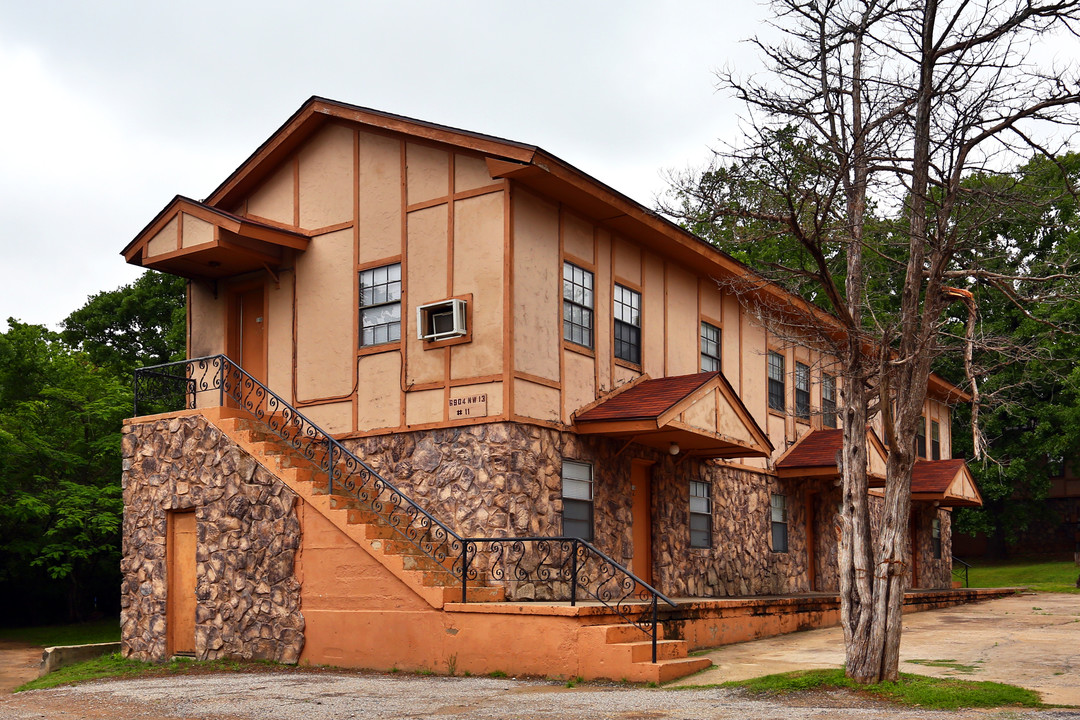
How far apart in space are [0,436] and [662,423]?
1727 centimetres

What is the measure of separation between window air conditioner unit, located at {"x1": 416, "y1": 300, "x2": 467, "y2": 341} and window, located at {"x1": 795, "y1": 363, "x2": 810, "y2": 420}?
11.1 metres

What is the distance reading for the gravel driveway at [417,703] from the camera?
9.67 m

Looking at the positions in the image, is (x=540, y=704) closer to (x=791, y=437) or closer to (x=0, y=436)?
(x=791, y=437)

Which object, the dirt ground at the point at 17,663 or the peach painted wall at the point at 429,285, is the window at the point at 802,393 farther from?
the dirt ground at the point at 17,663

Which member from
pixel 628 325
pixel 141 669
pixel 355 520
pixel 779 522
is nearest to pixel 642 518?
pixel 628 325

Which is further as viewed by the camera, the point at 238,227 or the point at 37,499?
the point at 37,499

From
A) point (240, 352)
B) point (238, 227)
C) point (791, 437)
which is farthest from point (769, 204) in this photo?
point (791, 437)

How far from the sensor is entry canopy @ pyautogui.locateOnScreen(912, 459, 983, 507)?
2719cm

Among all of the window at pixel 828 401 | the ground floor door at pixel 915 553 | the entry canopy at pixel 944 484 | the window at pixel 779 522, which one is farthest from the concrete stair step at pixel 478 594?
the ground floor door at pixel 915 553

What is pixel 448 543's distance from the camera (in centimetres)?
1495

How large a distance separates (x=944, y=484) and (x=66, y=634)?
873 inches

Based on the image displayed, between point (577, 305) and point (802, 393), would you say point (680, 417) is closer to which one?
point (577, 305)

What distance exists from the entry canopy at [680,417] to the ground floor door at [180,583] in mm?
6097

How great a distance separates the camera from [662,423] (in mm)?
15375
